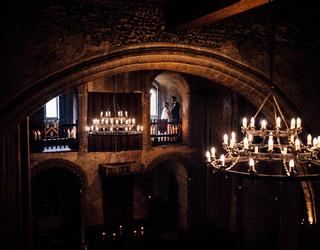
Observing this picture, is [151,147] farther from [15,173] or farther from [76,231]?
[15,173]

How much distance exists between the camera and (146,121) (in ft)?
49.9

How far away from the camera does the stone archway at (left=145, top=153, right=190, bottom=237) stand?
15.8 meters

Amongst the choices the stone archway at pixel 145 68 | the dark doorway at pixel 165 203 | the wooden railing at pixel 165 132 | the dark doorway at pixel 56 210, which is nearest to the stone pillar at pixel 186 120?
the wooden railing at pixel 165 132

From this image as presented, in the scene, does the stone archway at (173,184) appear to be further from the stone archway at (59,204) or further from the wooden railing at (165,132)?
the stone archway at (59,204)

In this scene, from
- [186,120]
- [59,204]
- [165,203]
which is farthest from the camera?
[165,203]

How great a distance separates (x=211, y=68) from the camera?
809cm

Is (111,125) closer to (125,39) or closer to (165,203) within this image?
(125,39)

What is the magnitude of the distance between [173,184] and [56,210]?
5.94 metres

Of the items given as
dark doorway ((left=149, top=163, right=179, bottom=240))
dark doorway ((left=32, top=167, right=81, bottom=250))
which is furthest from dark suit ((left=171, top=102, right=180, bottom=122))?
dark doorway ((left=32, top=167, right=81, bottom=250))

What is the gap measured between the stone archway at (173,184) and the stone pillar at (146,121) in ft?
2.63

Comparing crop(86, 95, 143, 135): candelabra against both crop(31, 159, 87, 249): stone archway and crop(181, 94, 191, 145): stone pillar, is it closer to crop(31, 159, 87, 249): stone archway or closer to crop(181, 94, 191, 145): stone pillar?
crop(31, 159, 87, 249): stone archway

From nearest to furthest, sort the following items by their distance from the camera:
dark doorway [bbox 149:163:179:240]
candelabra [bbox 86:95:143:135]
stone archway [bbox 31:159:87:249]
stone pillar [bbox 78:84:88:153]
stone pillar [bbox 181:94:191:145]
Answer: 1. candelabra [bbox 86:95:143:135]
2. stone archway [bbox 31:159:87:249]
3. stone pillar [bbox 78:84:88:153]
4. stone pillar [bbox 181:94:191:145]
5. dark doorway [bbox 149:163:179:240]

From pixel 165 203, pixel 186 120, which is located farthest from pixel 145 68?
pixel 165 203

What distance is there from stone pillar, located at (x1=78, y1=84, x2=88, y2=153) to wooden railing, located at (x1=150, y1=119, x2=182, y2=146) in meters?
3.03
